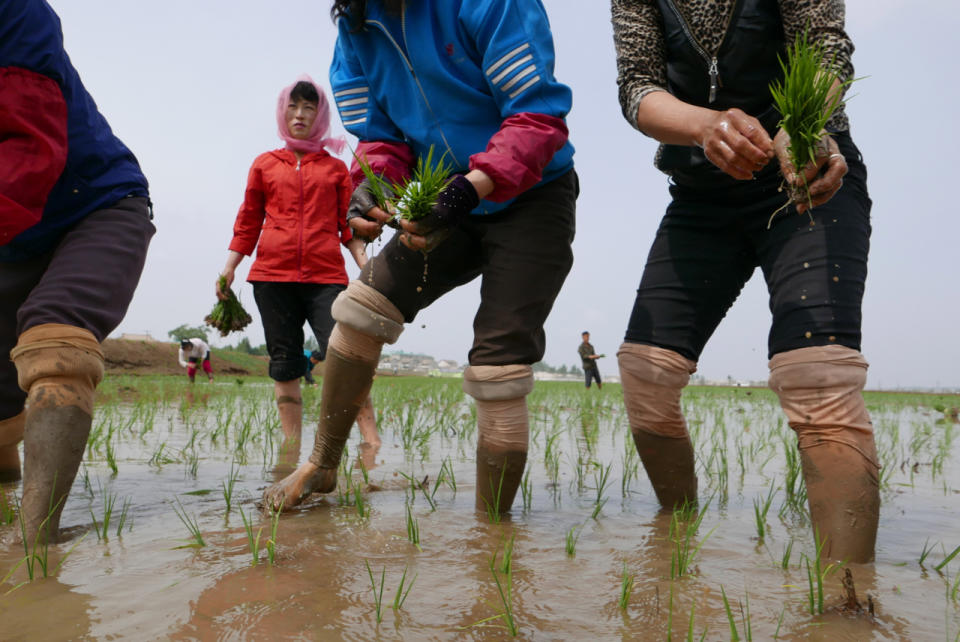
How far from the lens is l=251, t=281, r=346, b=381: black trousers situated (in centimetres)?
392

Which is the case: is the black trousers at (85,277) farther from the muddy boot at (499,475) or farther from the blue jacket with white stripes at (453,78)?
the muddy boot at (499,475)

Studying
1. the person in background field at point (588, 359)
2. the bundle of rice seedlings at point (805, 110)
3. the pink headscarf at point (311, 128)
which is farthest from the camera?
the person in background field at point (588, 359)

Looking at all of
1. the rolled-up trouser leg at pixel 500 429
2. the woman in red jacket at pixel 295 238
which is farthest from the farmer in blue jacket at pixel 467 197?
the woman in red jacket at pixel 295 238

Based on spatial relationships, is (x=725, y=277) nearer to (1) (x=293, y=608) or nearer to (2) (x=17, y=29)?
(1) (x=293, y=608)

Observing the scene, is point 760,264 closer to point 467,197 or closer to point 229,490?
point 467,197

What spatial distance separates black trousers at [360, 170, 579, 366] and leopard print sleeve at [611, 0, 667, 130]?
0.41m

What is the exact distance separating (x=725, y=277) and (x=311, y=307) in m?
2.54

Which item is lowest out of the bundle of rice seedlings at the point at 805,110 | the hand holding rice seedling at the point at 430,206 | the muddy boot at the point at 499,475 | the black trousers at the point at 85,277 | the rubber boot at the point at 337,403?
the muddy boot at the point at 499,475

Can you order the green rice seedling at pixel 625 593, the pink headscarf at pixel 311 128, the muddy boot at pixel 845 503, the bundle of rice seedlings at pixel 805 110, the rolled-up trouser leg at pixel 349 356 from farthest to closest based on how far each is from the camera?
the pink headscarf at pixel 311 128
the rolled-up trouser leg at pixel 349 356
the muddy boot at pixel 845 503
the bundle of rice seedlings at pixel 805 110
the green rice seedling at pixel 625 593

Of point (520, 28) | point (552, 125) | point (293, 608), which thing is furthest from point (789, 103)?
point (293, 608)

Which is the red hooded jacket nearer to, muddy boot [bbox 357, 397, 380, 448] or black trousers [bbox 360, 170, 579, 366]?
muddy boot [bbox 357, 397, 380, 448]

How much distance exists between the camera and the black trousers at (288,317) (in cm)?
392

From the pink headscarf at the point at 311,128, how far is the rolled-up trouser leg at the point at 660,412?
8.55 ft

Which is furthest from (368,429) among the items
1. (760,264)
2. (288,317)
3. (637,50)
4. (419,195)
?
(637,50)
